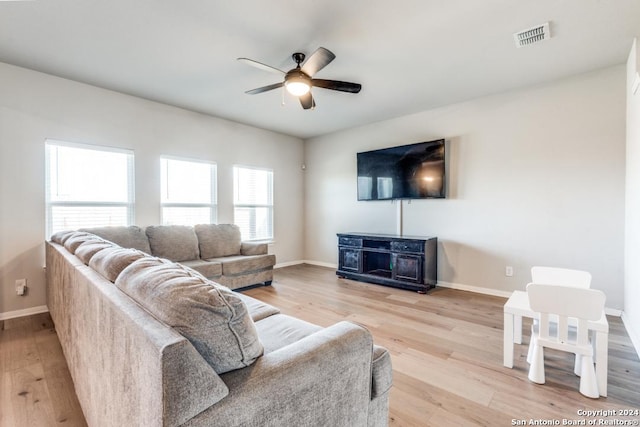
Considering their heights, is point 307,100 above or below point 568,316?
above

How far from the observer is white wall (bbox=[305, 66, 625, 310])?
3.21 m

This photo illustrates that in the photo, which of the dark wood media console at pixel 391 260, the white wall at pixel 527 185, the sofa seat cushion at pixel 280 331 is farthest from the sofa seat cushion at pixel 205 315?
the white wall at pixel 527 185

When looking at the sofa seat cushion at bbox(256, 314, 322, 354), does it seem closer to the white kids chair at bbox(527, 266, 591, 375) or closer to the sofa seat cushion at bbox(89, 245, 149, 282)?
the sofa seat cushion at bbox(89, 245, 149, 282)

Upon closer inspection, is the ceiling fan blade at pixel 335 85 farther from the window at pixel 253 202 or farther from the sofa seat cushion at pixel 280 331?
the window at pixel 253 202

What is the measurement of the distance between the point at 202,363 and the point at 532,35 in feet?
11.2

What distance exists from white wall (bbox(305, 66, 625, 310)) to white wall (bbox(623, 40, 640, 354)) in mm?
215

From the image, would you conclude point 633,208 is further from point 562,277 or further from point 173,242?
point 173,242

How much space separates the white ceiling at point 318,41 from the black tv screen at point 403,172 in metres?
0.85

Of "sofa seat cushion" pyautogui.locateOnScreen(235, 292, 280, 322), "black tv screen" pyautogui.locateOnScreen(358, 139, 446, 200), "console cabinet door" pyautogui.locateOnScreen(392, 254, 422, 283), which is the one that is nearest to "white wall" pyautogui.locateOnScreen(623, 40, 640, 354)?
"black tv screen" pyautogui.locateOnScreen(358, 139, 446, 200)

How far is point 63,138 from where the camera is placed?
136 inches

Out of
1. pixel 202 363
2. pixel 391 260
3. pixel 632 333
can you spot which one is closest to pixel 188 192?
pixel 391 260

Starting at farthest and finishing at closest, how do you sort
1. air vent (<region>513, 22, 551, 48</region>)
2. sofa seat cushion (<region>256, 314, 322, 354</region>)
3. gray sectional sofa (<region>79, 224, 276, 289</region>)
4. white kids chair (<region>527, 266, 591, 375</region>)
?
1. gray sectional sofa (<region>79, 224, 276, 289</region>)
2. air vent (<region>513, 22, 551, 48</region>)
3. white kids chair (<region>527, 266, 591, 375</region>)
4. sofa seat cushion (<region>256, 314, 322, 354</region>)

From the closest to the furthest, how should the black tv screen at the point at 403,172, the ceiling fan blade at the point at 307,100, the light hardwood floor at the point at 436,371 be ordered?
the light hardwood floor at the point at 436,371 < the ceiling fan blade at the point at 307,100 < the black tv screen at the point at 403,172

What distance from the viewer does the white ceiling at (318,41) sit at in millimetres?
2277
